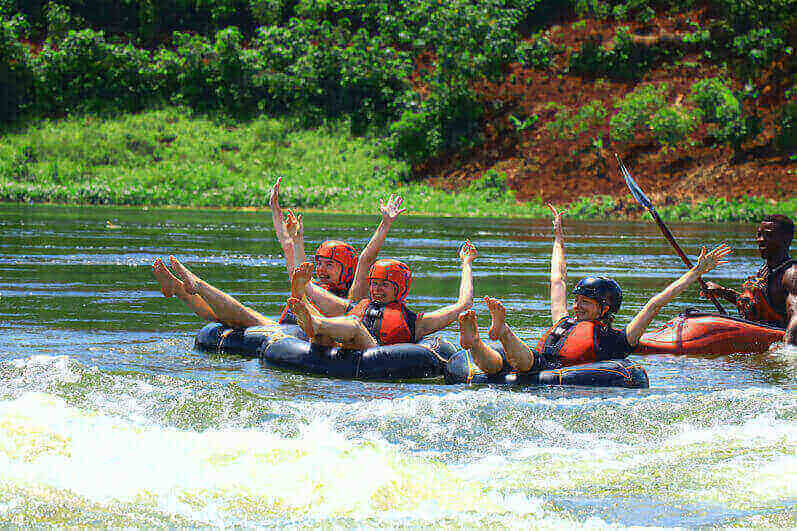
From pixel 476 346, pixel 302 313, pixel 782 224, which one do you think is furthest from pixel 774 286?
pixel 302 313

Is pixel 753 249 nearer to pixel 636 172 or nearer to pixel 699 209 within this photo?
pixel 699 209

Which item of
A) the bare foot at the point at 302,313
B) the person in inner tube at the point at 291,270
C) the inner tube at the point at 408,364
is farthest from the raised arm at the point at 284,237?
the bare foot at the point at 302,313

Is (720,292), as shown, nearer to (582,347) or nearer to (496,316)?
(582,347)

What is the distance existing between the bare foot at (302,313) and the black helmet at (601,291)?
240cm

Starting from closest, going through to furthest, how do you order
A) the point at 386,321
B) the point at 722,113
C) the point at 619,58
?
the point at 386,321 < the point at 722,113 < the point at 619,58

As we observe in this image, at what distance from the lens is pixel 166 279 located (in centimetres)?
938

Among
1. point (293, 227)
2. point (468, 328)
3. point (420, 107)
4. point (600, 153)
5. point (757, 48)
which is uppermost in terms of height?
point (757, 48)

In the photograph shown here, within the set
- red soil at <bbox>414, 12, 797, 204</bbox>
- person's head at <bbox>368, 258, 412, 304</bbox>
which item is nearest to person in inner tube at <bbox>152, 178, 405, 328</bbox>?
person's head at <bbox>368, 258, 412, 304</bbox>

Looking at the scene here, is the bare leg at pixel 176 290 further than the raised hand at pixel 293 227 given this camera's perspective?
No

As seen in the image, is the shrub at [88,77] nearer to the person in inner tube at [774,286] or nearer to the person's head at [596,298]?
the person in inner tube at [774,286]

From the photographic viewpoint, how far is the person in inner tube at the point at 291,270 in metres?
9.73

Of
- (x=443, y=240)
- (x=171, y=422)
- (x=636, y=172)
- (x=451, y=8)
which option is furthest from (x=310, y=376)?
(x=451, y=8)

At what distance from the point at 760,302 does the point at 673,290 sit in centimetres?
316

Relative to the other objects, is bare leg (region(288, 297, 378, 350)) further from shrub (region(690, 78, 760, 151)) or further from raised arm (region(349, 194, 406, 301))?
shrub (region(690, 78, 760, 151))
